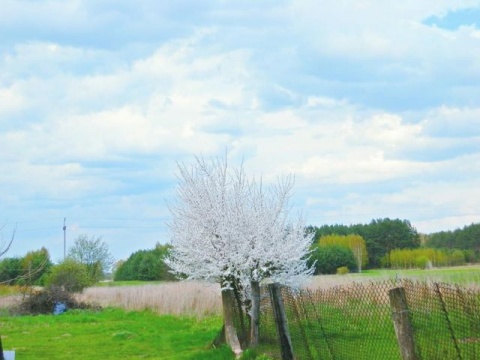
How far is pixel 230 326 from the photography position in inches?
673

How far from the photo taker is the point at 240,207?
17.3 m

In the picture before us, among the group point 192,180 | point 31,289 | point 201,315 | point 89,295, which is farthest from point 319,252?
point 192,180

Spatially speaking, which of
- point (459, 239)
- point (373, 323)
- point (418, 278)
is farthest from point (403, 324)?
point (459, 239)

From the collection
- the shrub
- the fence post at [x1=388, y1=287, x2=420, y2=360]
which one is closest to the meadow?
the fence post at [x1=388, y1=287, x2=420, y2=360]

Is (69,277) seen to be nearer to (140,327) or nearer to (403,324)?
(140,327)

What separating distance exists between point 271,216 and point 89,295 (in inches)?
1207

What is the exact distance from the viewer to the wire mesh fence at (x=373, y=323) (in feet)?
26.1

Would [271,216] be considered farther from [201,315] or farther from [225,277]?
[201,315]

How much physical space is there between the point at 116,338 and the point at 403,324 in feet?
56.2

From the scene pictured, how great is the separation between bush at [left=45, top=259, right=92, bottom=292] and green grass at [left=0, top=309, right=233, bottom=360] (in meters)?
11.7

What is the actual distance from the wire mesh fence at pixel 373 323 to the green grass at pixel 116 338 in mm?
3303

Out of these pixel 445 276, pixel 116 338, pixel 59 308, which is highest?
pixel 59 308

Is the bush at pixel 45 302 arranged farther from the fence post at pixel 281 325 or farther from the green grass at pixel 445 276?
the fence post at pixel 281 325

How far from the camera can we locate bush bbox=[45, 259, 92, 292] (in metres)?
45.6
